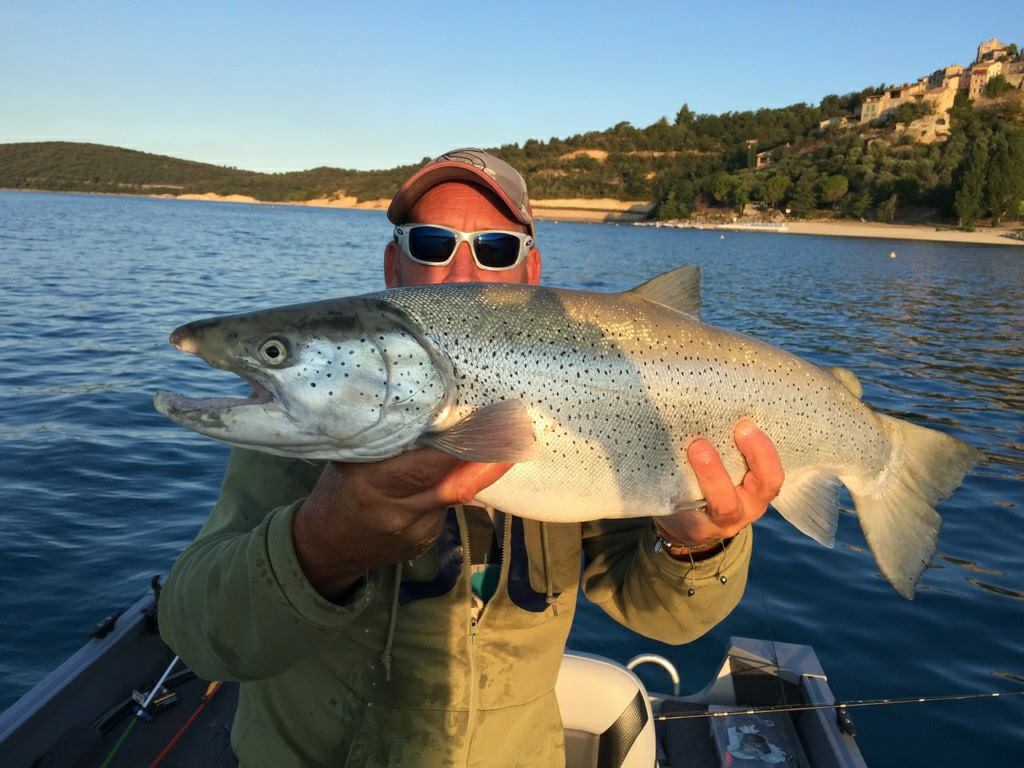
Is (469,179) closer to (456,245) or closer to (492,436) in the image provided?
(456,245)

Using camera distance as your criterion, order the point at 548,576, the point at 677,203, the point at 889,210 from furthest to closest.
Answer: the point at 677,203, the point at 889,210, the point at 548,576

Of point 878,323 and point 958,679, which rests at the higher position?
point 958,679

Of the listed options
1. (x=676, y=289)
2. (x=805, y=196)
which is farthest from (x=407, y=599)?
(x=805, y=196)

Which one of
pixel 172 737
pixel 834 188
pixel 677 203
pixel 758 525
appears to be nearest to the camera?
pixel 172 737

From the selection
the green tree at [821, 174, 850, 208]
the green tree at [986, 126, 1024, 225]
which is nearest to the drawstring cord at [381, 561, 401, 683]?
the green tree at [986, 126, 1024, 225]

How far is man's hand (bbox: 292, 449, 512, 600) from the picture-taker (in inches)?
73.4

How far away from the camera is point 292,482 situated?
246 cm

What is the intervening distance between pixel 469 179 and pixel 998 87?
16353 cm

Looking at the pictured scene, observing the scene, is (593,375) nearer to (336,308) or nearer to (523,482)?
(523,482)

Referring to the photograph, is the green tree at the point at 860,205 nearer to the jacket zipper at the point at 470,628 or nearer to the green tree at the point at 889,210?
the green tree at the point at 889,210

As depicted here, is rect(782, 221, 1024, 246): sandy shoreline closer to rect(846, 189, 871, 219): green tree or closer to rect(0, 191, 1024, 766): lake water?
rect(846, 189, 871, 219): green tree

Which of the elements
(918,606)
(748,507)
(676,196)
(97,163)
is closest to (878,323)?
(918,606)

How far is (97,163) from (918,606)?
199579 mm

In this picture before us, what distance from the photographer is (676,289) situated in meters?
2.84
